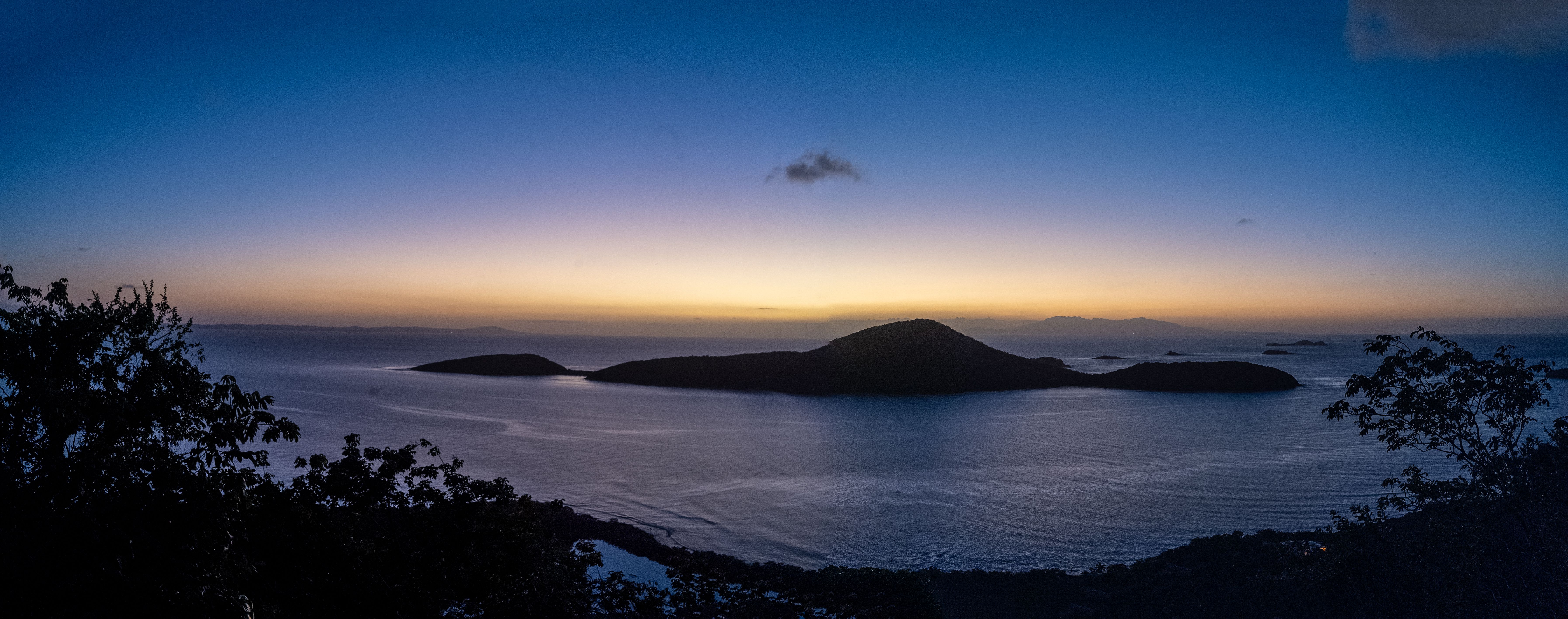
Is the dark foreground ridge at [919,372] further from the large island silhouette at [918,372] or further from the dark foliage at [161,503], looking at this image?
the dark foliage at [161,503]

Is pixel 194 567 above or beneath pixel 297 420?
above

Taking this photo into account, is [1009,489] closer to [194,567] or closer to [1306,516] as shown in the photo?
[1306,516]

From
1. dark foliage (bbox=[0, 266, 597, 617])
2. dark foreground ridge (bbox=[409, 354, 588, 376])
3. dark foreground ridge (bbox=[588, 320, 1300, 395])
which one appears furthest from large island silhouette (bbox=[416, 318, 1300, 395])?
dark foliage (bbox=[0, 266, 597, 617])

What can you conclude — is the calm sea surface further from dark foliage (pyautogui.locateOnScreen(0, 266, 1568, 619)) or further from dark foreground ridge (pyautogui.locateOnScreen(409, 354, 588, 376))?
dark foreground ridge (pyautogui.locateOnScreen(409, 354, 588, 376))

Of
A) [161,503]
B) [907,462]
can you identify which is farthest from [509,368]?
[161,503]

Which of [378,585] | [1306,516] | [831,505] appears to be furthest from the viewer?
[831,505]

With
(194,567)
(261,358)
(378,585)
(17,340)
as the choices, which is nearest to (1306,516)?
(378,585)
